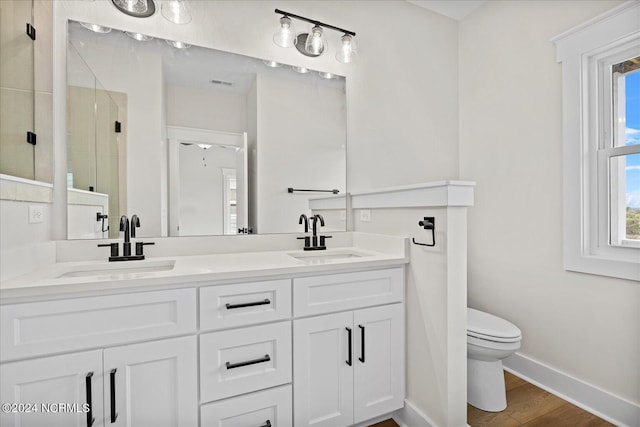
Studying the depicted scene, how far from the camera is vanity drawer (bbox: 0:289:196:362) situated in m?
1.00

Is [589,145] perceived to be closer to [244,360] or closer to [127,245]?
[244,360]

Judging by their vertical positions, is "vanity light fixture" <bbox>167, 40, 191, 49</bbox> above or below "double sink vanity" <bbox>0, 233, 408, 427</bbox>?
above

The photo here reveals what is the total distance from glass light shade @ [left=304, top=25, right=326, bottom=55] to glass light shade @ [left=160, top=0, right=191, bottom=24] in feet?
2.30

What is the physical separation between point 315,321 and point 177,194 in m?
0.99

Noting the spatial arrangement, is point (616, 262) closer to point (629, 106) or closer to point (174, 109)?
point (629, 106)

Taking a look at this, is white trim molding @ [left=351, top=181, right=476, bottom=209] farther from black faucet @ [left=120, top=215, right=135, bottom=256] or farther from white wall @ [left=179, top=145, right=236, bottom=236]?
black faucet @ [left=120, top=215, right=135, bottom=256]

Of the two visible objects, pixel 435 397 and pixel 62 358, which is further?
pixel 435 397

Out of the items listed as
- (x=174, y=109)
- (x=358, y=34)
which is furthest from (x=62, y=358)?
(x=358, y=34)

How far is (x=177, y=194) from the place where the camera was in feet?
5.62

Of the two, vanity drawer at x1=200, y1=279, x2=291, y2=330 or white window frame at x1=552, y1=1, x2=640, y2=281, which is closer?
vanity drawer at x1=200, y1=279, x2=291, y2=330

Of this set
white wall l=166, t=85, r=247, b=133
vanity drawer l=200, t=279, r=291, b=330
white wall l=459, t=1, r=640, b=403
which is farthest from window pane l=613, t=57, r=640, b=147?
white wall l=166, t=85, r=247, b=133

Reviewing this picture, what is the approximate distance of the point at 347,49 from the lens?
204 centimetres

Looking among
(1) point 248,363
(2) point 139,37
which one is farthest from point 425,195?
(2) point 139,37

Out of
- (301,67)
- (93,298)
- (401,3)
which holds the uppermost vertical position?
(401,3)
